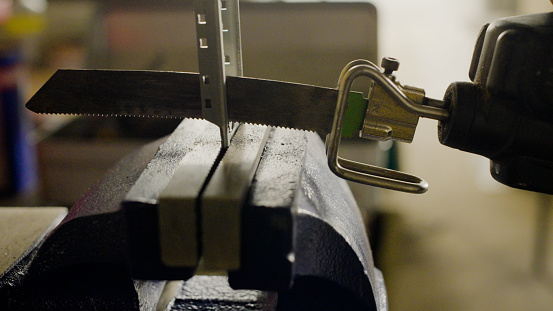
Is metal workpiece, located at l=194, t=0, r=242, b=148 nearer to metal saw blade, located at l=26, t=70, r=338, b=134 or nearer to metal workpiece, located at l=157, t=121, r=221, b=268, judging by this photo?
metal saw blade, located at l=26, t=70, r=338, b=134

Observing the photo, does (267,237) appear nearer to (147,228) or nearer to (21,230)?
(147,228)

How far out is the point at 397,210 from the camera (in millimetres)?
2338

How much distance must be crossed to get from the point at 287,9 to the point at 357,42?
342mm

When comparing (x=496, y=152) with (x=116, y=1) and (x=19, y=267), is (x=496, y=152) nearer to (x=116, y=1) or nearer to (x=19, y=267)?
(x=19, y=267)

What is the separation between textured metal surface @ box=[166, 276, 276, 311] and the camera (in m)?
0.81

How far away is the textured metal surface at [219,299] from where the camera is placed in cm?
81

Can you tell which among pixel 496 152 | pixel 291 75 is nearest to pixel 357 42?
pixel 291 75

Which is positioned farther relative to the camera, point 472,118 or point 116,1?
point 116,1

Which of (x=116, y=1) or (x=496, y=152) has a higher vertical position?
(x=116, y=1)

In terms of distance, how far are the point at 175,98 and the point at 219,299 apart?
36cm

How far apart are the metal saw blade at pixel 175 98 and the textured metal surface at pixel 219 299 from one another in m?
0.31

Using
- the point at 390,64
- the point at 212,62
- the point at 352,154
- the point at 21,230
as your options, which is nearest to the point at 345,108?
the point at 390,64

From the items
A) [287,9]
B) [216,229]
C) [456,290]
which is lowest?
[456,290]

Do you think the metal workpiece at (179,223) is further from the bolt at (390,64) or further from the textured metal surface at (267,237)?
the bolt at (390,64)
